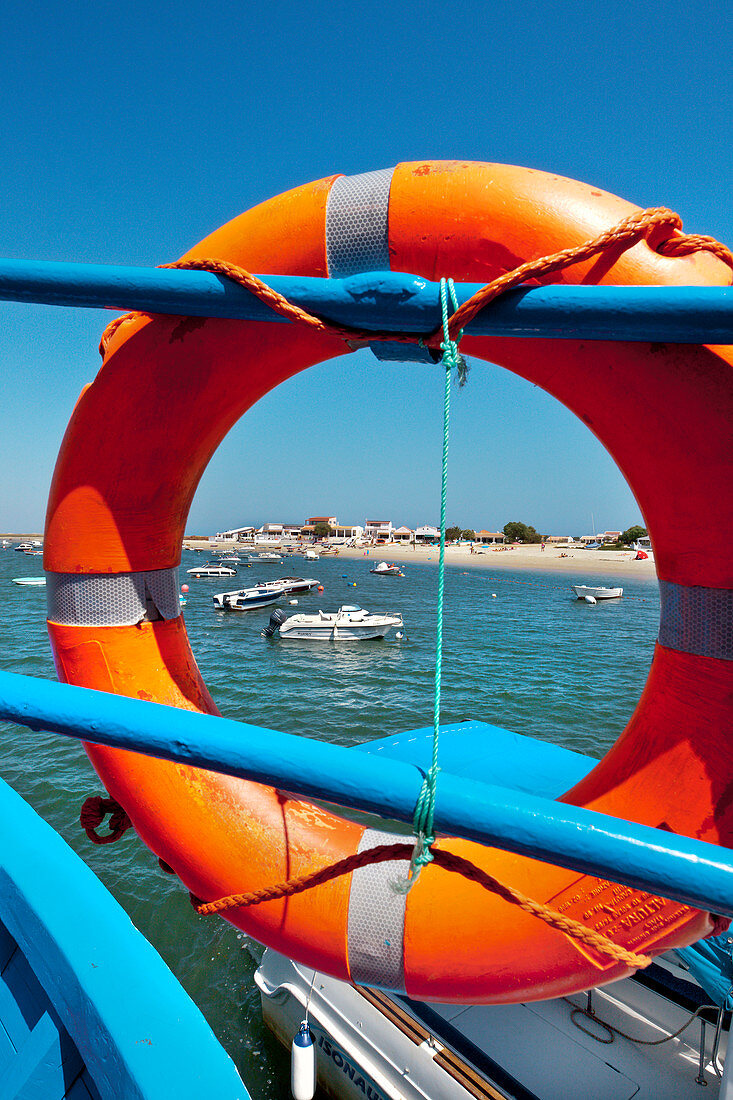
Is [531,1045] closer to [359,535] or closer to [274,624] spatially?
[274,624]

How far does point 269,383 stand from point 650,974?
436 centimetres

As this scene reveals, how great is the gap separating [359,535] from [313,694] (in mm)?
87846

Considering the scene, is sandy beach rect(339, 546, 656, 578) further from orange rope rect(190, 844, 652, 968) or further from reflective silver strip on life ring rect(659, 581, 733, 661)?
orange rope rect(190, 844, 652, 968)

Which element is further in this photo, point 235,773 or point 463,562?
point 463,562

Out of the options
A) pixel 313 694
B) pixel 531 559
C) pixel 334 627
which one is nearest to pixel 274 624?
pixel 334 627

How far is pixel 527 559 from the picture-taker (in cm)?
7275

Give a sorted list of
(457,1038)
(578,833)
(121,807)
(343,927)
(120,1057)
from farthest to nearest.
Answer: (457,1038), (121,807), (343,927), (120,1057), (578,833)

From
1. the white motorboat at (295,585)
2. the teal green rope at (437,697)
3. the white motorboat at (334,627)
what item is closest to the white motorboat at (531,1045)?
the teal green rope at (437,697)

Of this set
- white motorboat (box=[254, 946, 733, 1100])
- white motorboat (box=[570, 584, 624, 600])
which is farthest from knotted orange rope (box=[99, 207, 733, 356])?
white motorboat (box=[570, 584, 624, 600])

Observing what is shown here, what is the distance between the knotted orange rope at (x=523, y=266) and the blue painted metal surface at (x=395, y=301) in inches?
1.1

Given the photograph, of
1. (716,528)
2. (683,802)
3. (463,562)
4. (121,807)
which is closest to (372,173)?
(716,528)

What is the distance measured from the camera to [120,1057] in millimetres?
1438

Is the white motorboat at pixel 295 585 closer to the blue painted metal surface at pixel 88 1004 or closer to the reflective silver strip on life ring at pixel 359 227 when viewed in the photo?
the blue painted metal surface at pixel 88 1004

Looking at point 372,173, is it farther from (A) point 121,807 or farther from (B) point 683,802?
(A) point 121,807
